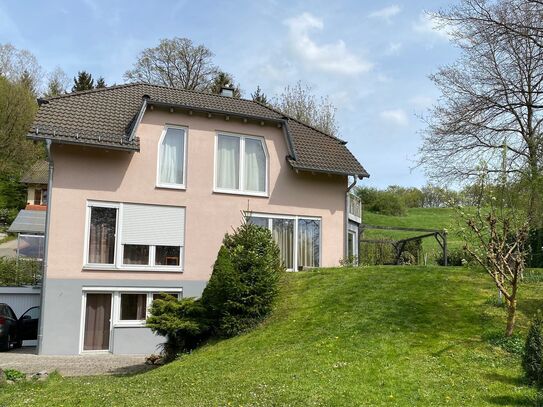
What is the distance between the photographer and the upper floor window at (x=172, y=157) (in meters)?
18.2

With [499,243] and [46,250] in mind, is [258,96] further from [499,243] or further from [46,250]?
[499,243]

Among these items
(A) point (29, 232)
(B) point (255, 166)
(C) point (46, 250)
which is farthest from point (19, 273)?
(B) point (255, 166)

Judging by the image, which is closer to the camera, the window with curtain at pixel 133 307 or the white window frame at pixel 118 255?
the white window frame at pixel 118 255

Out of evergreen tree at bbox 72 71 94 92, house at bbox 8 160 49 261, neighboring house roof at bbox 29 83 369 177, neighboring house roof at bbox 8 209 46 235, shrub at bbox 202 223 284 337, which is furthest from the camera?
evergreen tree at bbox 72 71 94 92

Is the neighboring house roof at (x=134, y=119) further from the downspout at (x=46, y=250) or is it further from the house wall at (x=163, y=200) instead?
the downspout at (x=46, y=250)

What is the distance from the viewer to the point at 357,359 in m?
9.15

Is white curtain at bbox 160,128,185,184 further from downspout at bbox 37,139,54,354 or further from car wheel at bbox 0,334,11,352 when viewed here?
car wheel at bbox 0,334,11,352

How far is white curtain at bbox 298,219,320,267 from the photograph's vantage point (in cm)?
1973

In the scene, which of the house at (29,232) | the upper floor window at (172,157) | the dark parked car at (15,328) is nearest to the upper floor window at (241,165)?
the upper floor window at (172,157)

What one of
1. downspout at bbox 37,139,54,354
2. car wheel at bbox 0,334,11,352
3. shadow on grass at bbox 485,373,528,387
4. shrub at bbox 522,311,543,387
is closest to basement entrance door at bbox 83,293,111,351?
downspout at bbox 37,139,54,354

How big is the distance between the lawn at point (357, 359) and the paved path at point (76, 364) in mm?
2305

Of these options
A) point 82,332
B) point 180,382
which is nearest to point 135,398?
point 180,382

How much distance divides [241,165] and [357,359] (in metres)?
11.2

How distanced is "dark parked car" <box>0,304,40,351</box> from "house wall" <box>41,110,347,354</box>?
2.66 meters
